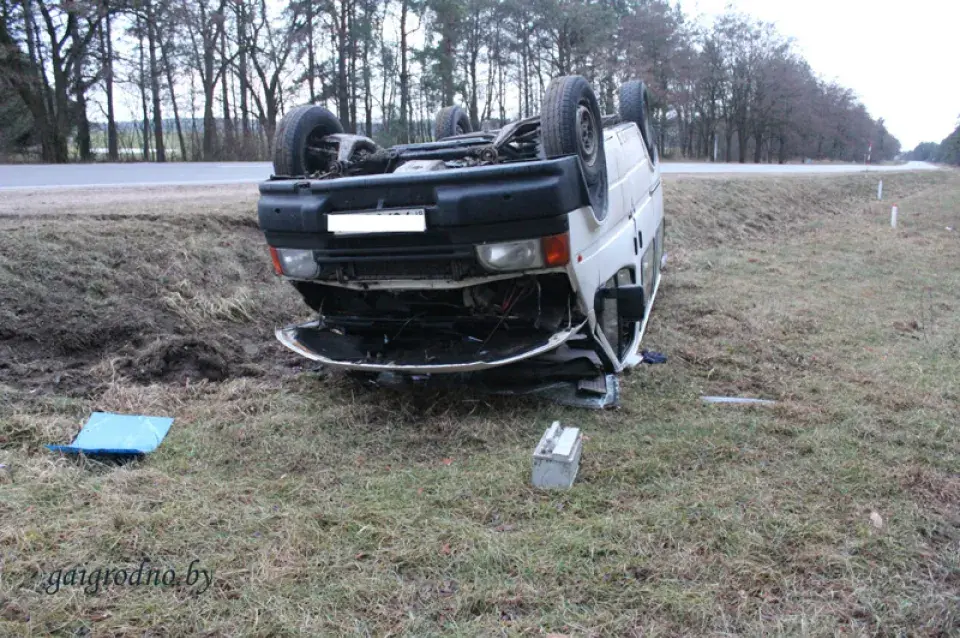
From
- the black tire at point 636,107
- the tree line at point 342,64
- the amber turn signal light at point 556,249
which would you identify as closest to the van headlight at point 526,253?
the amber turn signal light at point 556,249

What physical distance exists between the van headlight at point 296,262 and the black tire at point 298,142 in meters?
0.57

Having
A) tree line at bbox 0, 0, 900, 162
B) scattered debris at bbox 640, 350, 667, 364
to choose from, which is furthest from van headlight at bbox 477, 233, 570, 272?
tree line at bbox 0, 0, 900, 162

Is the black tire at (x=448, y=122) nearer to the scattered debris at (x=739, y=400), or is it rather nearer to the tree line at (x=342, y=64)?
the scattered debris at (x=739, y=400)

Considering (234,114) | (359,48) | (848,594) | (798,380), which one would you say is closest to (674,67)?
(359,48)

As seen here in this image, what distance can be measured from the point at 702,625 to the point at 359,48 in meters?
30.1

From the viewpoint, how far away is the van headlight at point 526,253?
140 inches

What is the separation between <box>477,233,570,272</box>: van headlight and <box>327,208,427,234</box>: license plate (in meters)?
0.36

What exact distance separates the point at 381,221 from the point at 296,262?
2.34 feet

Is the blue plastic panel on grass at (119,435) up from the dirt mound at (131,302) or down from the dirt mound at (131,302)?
down

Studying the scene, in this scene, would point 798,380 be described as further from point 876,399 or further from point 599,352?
point 599,352

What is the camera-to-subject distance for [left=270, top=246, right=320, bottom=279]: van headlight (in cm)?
402

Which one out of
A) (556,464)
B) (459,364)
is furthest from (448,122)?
(556,464)

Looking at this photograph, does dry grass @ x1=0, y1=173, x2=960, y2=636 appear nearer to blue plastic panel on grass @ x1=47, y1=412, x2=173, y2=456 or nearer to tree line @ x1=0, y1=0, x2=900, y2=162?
blue plastic panel on grass @ x1=47, y1=412, x2=173, y2=456

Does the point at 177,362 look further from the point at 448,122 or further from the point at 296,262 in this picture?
the point at 448,122
